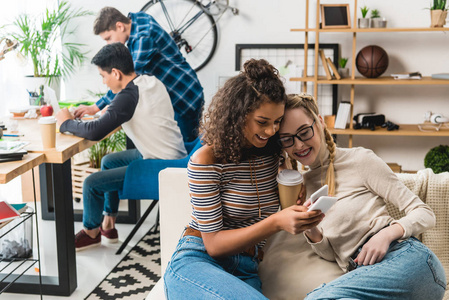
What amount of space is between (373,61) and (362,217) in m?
2.75

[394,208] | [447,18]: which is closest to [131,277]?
[394,208]

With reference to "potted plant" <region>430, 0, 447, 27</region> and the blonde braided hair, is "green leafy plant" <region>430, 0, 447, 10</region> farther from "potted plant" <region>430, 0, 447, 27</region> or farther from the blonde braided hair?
the blonde braided hair

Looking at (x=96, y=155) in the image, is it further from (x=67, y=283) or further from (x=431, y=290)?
(x=431, y=290)

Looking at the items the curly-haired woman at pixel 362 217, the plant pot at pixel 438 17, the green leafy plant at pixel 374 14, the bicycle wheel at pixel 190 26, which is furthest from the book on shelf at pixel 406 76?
the curly-haired woman at pixel 362 217

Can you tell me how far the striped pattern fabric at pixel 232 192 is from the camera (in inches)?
64.4

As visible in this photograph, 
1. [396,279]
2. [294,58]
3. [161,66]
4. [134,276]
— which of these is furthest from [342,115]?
[396,279]

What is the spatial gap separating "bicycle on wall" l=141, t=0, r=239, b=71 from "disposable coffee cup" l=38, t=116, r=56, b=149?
2233 millimetres

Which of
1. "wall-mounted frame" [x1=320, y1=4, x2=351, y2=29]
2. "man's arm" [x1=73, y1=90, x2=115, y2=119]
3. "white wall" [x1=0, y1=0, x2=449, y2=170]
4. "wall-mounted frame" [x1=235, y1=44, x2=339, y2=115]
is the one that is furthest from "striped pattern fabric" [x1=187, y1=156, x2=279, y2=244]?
"white wall" [x1=0, y1=0, x2=449, y2=170]

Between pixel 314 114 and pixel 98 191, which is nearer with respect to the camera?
pixel 314 114

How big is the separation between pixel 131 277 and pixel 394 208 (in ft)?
4.98

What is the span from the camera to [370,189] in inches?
68.7

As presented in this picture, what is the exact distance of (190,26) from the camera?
4.60 meters

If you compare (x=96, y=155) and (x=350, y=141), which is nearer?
(x=96, y=155)

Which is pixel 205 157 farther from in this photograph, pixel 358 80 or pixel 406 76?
pixel 406 76
